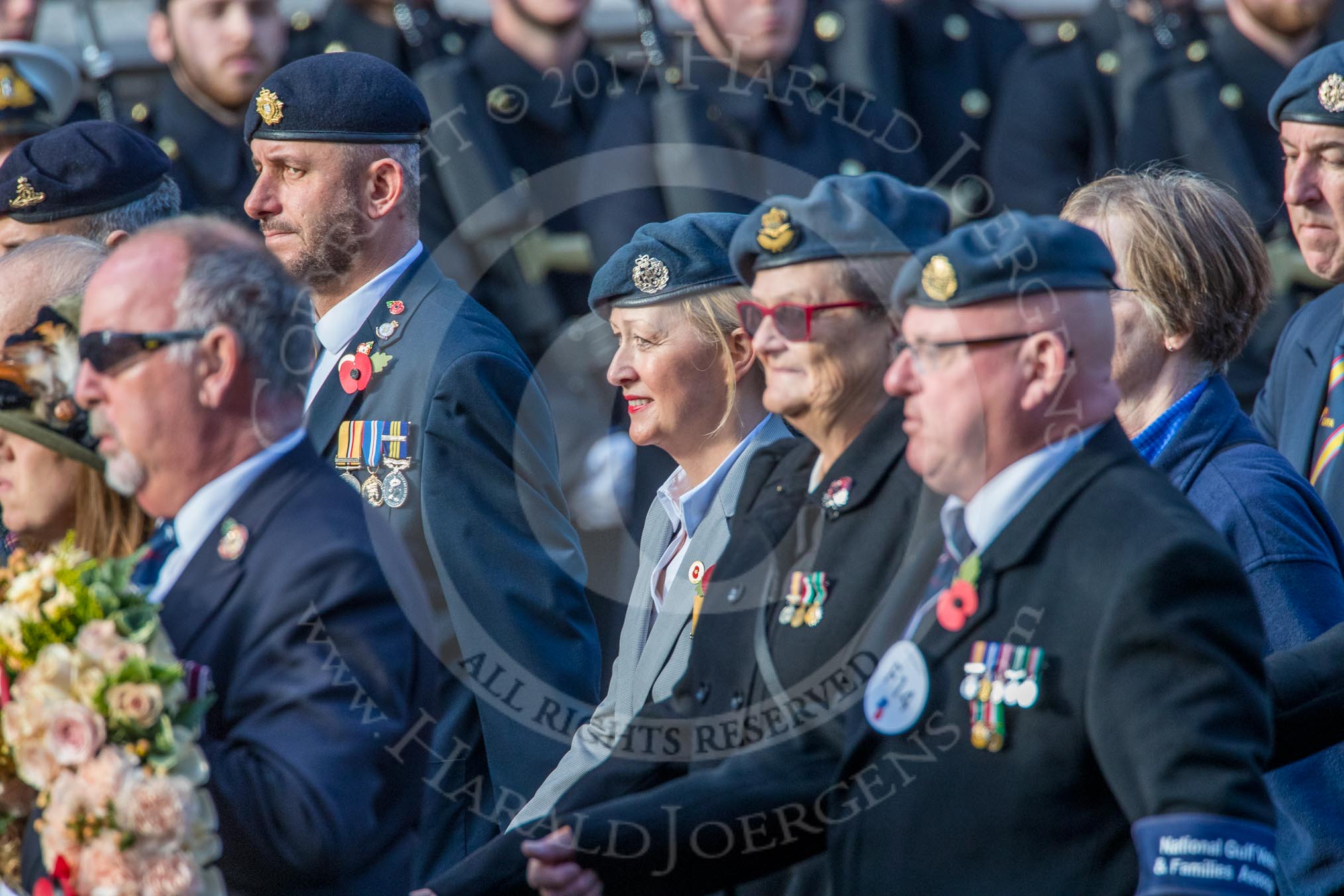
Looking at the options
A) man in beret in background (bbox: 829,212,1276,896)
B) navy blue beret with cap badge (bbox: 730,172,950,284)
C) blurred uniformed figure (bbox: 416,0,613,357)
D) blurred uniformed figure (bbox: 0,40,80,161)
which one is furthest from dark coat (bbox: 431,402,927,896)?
blurred uniformed figure (bbox: 416,0,613,357)

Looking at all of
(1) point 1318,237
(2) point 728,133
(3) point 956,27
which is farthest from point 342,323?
(3) point 956,27

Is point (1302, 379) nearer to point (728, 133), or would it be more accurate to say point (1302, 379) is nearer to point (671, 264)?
point (671, 264)

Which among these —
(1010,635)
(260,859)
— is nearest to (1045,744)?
(1010,635)

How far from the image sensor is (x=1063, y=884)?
258 centimetres

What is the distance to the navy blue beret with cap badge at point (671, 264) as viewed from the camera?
4102mm

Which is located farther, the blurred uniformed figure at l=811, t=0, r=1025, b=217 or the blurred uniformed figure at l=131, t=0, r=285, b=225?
the blurred uniformed figure at l=811, t=0, r=1025, b=217

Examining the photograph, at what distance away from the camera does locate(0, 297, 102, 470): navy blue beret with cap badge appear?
3.12 meters

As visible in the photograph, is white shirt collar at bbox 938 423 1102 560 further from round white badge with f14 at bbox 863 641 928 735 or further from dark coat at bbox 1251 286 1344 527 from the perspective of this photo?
dark coat at bbox 1251 286 1344 527

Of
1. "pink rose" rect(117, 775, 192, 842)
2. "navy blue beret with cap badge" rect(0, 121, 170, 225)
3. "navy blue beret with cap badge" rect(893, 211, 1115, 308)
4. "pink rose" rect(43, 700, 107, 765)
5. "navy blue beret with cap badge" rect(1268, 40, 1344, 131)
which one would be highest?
"navy blue beret with cap badge" rect(893, 211, 1115, 308)

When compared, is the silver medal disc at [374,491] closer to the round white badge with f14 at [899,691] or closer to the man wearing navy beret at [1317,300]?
the round white badge with f14 at [899,691]

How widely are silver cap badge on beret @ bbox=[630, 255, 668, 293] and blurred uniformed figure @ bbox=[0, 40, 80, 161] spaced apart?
2882 millimetres

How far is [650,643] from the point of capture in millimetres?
3830

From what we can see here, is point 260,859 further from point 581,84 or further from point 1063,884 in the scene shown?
point 581,84

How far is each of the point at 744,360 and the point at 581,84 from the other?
3.56 m
